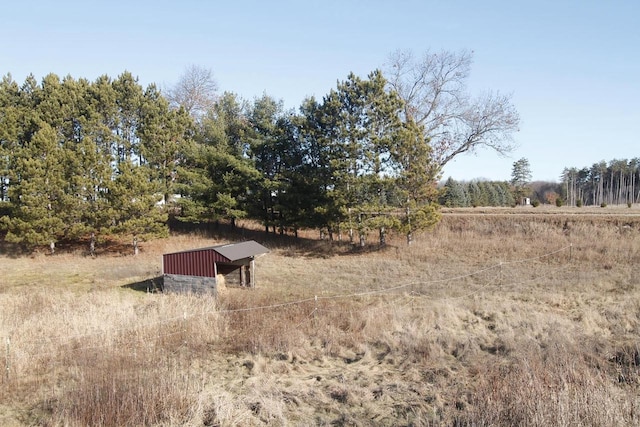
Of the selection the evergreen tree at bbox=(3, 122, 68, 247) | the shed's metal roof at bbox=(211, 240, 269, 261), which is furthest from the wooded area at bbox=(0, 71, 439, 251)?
the shed's metal roof at bbox=(211, 240, 269, 261)

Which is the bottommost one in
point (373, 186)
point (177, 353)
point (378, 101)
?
point (177, 353)

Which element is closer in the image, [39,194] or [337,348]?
[337,348]

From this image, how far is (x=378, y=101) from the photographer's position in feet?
84.8

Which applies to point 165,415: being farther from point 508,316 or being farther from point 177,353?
point 508,316

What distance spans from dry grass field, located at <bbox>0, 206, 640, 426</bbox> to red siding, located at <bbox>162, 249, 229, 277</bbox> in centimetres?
140

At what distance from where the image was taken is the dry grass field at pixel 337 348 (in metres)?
7.01

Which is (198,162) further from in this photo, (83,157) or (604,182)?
(604,182)

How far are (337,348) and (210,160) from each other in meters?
24.2

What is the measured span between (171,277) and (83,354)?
8.70 metres

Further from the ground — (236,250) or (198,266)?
(236,250)

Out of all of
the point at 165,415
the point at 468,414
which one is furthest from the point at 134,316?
the point at 468,414

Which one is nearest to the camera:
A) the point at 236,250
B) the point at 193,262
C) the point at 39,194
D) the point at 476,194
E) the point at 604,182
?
the point at 193,262

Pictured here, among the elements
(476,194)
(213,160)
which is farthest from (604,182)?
(213,160)

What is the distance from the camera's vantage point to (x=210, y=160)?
32250 mm
